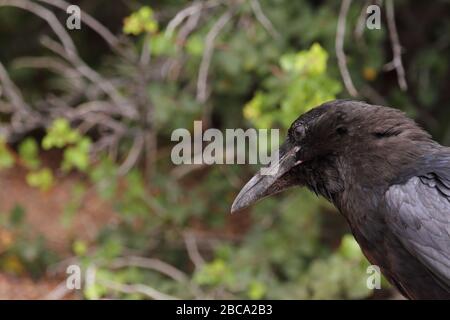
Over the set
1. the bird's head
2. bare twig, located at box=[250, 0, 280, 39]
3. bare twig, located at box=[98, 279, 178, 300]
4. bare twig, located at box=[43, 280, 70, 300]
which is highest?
bare twig, located at box=[250, 0, 280, 39]

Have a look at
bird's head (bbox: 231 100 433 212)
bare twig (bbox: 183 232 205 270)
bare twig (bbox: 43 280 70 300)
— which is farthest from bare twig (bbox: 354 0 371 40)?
bare twig (bbox: 43 280 70 300)

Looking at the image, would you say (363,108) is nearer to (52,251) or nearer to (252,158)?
(252,158)

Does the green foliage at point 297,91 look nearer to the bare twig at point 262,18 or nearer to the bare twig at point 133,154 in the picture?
the bare twig at point 262,18

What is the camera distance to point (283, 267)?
18.2 feet

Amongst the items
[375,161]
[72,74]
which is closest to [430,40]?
[72,74]

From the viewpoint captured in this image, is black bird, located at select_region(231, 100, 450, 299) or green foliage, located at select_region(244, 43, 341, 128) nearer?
black bird, located at select_region(231, 100, 450, 299)

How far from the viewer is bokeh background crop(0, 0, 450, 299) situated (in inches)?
196

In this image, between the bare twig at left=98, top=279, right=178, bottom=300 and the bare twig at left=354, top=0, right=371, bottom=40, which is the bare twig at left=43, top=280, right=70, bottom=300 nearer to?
the bare twig at left=98, top=279, right=178, bottom=300

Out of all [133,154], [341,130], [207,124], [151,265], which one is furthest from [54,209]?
[341,130]

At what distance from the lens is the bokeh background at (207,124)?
196 inches

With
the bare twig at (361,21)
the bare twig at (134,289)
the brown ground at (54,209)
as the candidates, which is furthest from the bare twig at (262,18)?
the brown ground at (54,209)

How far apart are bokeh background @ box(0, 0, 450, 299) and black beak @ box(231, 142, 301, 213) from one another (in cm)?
91

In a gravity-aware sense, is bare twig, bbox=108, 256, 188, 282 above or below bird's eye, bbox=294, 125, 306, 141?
below
